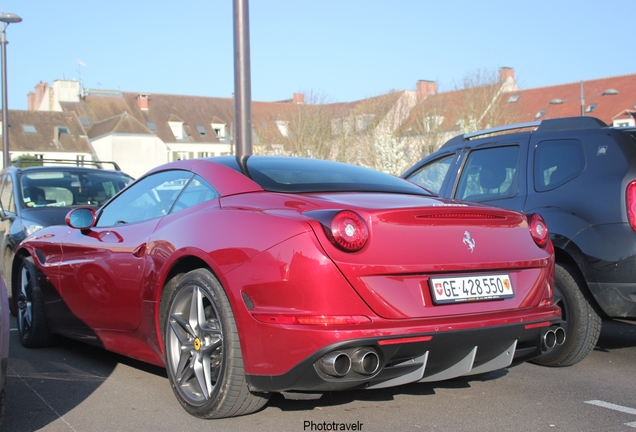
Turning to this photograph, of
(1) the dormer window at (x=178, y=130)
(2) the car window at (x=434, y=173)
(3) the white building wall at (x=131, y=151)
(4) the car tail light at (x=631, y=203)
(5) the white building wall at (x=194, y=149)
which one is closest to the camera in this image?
(4) the car tail light at (x=631, y=203)

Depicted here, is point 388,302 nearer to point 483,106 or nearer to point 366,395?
point 366,395

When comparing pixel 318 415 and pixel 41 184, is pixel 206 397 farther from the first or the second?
pixel 41 184

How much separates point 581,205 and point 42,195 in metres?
7.01

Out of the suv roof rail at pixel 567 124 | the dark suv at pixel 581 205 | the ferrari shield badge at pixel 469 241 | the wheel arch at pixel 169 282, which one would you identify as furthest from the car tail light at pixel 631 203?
the wheel arch at pixel 169 282

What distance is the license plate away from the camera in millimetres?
3830

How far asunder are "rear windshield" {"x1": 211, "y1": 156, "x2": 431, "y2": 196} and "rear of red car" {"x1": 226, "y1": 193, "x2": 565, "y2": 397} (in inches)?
15.6

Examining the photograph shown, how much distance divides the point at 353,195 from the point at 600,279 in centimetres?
206

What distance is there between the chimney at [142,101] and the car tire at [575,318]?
85657 millimetres

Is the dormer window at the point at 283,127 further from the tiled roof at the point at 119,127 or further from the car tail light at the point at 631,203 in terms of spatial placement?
the car tail light at the point at 631,203

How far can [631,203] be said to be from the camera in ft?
17.2

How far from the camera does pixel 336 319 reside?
361 cm

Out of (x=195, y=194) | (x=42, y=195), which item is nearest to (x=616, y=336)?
(x=195, y=194)

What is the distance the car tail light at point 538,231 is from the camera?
4430 mm

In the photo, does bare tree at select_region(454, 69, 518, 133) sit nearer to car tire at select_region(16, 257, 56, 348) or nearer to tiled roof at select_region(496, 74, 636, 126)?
tiled roof at select_region(496, 74, 636, 126)
